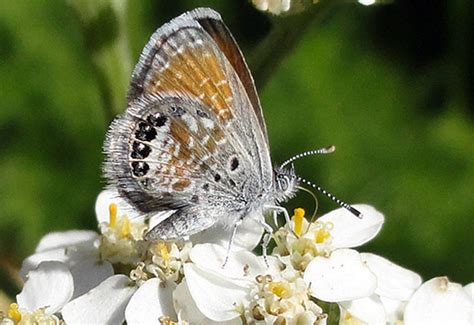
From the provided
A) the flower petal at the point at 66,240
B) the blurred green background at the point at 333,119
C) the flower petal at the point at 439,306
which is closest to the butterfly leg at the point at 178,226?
the flower petal at the point at 66,240

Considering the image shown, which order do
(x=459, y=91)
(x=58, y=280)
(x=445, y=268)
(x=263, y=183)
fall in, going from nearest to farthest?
(x=58, y=280)
(x=263, y=183)
(x=445, y=268)
(x=459, y=91)

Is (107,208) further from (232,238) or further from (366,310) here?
(366,310)

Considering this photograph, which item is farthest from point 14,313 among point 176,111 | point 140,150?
point 176,111

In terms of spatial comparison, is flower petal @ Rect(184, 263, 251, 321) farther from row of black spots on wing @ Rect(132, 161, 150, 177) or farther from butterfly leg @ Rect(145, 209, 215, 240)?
row of black spots on wing @ Rect(132, 161, 150, 177)

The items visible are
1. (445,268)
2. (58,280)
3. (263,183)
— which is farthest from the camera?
(445,268)

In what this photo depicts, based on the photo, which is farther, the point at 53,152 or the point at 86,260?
the point at 53,152

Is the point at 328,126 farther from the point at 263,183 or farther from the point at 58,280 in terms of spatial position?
the point at 58,280

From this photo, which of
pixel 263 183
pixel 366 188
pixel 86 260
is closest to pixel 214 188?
pixel 263 183
